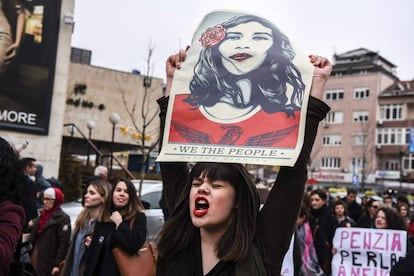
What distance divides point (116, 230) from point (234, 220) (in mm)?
2782

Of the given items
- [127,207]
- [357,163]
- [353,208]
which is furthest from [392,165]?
[127,207]

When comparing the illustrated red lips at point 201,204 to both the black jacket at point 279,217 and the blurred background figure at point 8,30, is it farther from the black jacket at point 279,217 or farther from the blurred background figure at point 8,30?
the blurred background figure at point 8,30

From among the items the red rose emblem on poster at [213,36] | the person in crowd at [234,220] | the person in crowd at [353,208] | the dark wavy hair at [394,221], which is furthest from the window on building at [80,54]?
the person in crowd at [234,220]

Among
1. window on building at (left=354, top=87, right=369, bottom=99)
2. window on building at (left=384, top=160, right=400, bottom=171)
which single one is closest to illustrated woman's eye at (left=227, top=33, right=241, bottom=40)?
window on building at (left=384, top=160, right=400, bottom=171)

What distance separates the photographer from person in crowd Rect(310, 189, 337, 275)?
7.73 metres

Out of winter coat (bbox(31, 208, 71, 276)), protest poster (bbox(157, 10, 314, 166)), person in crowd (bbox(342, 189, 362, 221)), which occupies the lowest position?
winter coat (bbox(31, 208, 71, 276))

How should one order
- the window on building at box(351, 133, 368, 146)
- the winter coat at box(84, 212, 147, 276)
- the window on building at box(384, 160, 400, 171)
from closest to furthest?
1. the winter coat at box(84, 212, 147, 276)
2. the window on building at box(384, 160, 400, 171)
3. the window on building at box(351, 133, 368, 146)

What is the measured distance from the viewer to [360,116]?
201 feet

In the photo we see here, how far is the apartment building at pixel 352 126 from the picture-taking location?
60.0 meters

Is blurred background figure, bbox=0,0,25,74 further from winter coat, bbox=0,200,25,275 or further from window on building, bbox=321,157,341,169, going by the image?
window on building, bbox=321,157,341,169

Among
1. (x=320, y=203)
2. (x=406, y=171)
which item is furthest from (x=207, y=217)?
(x=406, y=171)

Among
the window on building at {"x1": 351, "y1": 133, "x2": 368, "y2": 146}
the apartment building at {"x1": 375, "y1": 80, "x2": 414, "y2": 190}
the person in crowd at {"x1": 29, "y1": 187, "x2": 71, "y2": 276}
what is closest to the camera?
the person in crowd at {"x1": 29, "y1": 187, "x2": 71, "y2": 276}

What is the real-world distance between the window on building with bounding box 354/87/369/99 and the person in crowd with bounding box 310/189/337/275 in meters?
54.5

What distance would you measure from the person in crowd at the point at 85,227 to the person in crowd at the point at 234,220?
9.41 feet
